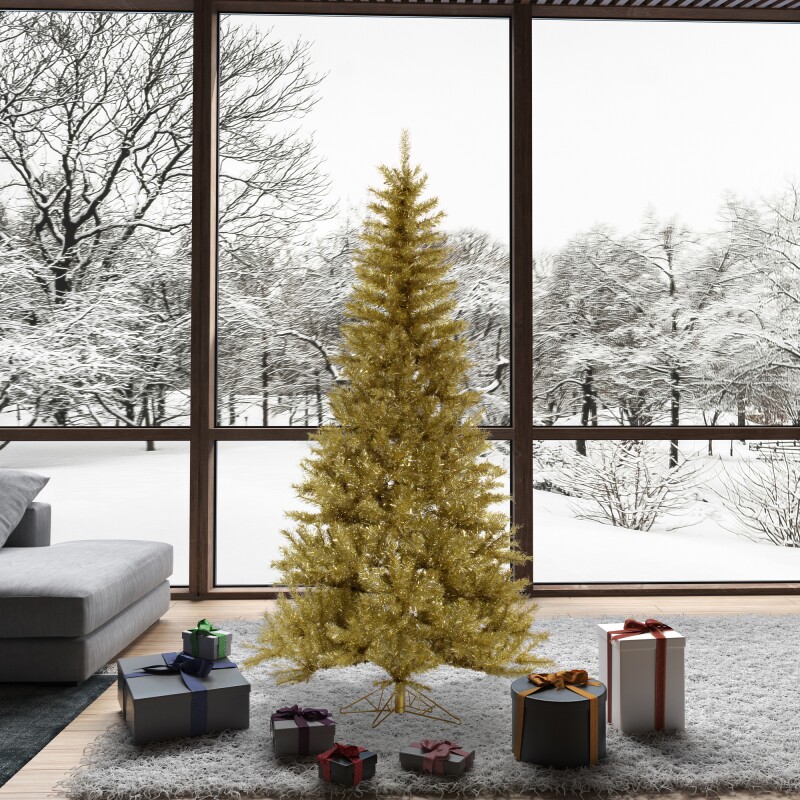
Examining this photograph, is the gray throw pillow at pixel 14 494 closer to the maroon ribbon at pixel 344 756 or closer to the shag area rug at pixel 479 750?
the shag area rug at pixel 479 750

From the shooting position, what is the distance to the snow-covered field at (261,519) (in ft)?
13.4

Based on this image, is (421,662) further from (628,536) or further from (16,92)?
(16,92)

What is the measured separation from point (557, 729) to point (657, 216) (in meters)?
2.89

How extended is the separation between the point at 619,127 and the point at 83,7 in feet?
9.17

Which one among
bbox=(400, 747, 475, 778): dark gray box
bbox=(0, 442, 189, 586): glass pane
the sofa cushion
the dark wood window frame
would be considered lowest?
bbox=(400, 747, 475, 778): dark gray box

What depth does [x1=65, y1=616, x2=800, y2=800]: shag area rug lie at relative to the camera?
2064mm

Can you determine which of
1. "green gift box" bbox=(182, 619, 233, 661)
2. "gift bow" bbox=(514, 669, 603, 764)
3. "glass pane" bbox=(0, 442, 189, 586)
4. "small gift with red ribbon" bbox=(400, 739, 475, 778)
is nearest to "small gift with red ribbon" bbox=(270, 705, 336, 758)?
"small gift with red ribbon" bbox=(400, 739, 475, 778)

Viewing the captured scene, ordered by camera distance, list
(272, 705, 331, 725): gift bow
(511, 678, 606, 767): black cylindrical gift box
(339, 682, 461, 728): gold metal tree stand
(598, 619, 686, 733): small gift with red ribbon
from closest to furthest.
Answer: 1. (511, 678, 606, 767): black cylindrical gift box
2. (272, 705, 331, 725): gift bow
3. (598, 619, 686, 733): small gift with red ribbon
4. (339, 682, 461, 728): gold metal tree stand

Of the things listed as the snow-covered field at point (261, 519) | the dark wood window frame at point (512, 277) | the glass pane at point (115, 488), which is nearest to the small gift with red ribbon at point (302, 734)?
the dark wood window frame at point (512, 277)

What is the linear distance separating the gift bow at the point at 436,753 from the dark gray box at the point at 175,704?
55 cm

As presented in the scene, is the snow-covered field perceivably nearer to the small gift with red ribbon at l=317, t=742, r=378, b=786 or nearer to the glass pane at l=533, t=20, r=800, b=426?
the glass pane at l=533, t=20, r=800, b=426

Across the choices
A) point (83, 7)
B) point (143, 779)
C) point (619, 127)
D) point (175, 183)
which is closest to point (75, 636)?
point (143, 779)

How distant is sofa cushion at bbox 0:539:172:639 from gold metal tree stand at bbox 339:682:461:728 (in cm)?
94

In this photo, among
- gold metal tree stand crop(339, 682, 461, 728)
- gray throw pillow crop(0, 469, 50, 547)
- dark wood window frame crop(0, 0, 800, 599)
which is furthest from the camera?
dark wood window frame crop(0, 0, 800, 599)
